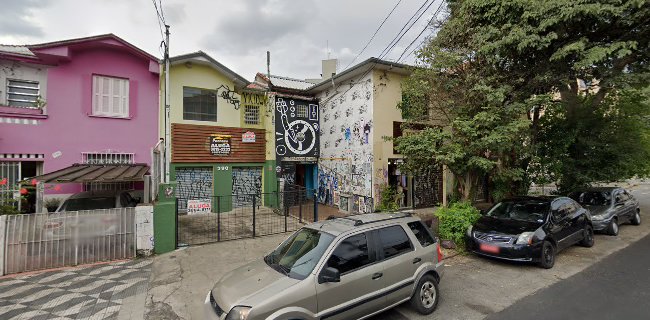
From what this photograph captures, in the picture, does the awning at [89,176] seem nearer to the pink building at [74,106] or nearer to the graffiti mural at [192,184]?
the pink building at [74,106]

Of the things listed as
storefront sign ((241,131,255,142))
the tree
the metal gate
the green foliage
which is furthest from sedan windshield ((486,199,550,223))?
the metal gate

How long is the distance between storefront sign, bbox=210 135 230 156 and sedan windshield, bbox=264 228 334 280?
964cm

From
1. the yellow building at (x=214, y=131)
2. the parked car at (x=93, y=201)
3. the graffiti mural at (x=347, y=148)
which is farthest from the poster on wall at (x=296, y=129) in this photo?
Result: the parked car at (x=93, y=201)

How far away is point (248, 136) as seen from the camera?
14.3 meters

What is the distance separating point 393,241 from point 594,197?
10996 mm

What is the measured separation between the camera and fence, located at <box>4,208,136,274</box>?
21.5 ft

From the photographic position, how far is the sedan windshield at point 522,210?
7623 millimetres

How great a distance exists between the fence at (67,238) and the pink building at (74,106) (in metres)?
4.19

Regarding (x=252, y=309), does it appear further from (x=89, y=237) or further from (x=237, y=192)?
(x=237, y=192)

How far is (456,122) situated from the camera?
8297 mm

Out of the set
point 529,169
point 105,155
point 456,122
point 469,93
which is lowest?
point 529,169

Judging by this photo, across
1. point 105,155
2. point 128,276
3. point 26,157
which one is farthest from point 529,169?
point 26,157

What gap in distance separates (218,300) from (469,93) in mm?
8550

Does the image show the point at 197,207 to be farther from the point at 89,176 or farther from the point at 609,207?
the point at 609,207
